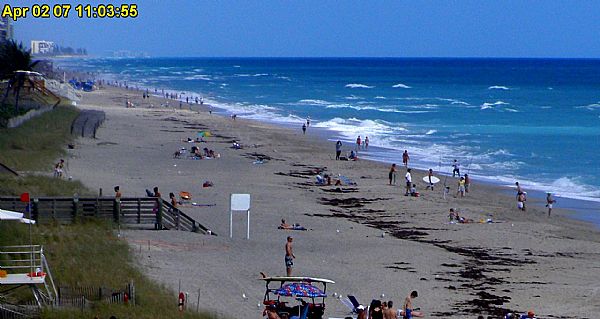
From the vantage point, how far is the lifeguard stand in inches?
533

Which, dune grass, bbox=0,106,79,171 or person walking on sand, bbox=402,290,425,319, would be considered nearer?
person walking on sand, bbox=402,290,425,319

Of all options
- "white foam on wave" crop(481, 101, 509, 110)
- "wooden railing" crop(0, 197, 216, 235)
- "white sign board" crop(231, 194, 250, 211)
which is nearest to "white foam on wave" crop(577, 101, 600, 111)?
"white foam on wave" crop(481, 101, 509, 110)

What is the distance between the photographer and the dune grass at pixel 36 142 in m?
29.5

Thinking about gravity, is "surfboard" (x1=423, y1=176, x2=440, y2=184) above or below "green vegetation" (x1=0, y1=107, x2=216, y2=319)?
above

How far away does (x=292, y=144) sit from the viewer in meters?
47.0

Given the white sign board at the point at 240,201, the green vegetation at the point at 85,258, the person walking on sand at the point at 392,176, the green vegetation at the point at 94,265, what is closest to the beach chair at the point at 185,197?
the green vegetation at the point at 85,258

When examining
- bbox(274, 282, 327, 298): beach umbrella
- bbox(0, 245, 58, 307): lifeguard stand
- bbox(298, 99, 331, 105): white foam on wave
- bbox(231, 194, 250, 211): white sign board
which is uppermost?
bbox(298, 99, 331, 105): white foam on wave

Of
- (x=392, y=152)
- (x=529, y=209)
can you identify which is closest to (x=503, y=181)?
(x=529, y=209)

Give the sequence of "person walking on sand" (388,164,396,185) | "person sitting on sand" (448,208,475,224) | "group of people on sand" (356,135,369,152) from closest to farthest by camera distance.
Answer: "person sitting on sand" (448,208,475,224)
"person walking on sand" (388,164,396,185)
"group of people on sand" (356,135,369,152)

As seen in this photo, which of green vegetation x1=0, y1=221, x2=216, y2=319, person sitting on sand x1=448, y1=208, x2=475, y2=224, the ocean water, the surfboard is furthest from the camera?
the ocean water

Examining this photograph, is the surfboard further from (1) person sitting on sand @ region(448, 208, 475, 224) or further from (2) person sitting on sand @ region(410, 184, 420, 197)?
(1) person sitting on sand @ region(448, 208, 475, 224)

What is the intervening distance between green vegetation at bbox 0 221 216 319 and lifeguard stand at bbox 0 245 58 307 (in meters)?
0.42

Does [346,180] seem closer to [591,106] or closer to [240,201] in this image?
[240,201]

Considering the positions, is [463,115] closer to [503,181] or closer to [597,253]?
[503,181]
